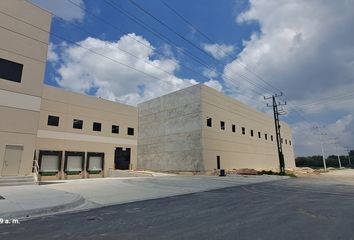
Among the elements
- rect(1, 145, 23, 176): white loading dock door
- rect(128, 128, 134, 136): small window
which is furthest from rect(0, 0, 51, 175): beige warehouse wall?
rect(128, 128, 134, 136): small window

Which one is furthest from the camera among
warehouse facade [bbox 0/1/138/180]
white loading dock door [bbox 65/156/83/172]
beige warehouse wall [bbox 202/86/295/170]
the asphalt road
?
beige warehouse wall [bbox 202/86/295/170]

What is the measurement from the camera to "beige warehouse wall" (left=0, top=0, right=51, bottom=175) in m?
19.9

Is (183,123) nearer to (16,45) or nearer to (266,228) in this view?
(16,45)

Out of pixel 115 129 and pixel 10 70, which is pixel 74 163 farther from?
pixel 10 70

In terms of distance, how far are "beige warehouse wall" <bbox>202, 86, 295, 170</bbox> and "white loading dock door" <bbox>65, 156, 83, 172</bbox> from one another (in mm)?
15923

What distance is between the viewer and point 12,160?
1983cm

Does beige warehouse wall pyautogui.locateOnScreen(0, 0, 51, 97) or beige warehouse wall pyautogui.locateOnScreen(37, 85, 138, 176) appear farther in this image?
beige warehouse wall pyautogui.locateOnScreen(37, 85, 138, 176)

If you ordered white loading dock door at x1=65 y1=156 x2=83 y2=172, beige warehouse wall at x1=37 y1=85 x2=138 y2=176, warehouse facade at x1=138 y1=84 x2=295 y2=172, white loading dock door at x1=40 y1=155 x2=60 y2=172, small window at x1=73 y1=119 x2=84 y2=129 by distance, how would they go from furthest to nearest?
warehouse facade at x1=138 y1=84 x2=295 y2=172
small window at x1=73 y1=119 x2=84 y2=129
white loading dock door at x1=65 y1=156 x2=83 y2=172
beige warehouse wall at x1=37 y1=85 x2=138 y2=176
white loading dock door at x1=40 y1=155 x2=60 y2=172

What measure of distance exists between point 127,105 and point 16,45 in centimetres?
2068

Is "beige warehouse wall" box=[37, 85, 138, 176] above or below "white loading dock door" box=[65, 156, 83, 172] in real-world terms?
above

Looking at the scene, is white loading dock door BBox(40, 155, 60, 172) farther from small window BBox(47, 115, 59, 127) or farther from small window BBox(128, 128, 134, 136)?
small window BBox(128, 128, 134, 136)

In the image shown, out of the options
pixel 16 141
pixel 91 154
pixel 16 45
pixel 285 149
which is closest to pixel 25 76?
pixel 16 45

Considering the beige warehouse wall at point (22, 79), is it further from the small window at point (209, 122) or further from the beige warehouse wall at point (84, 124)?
the small window at point (209, 122)

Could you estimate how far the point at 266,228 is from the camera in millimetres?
6969
